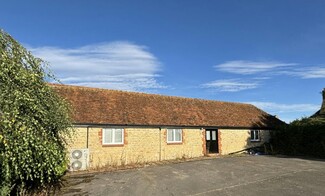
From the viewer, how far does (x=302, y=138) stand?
24469 mm

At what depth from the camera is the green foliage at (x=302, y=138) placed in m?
23.1

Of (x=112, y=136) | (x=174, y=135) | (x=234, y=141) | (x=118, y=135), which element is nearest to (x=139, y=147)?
(x=118, y=135)

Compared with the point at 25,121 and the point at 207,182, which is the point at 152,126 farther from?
the point at 25,121

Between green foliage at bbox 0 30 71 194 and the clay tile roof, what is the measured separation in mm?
7901

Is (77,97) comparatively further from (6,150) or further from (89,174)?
(6,150)

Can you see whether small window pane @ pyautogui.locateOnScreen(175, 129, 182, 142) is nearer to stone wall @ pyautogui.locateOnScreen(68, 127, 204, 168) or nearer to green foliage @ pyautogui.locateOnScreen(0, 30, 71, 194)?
stone wall @ pyautogui.locateOnScreen(68, 127, 204, 168)

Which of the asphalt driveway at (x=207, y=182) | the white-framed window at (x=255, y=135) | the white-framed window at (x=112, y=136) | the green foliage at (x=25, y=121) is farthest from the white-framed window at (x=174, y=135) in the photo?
the green foliage at (x=25, y=121)

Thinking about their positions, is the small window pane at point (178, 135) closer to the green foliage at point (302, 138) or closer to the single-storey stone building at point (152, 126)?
the single-storey stone building at point (152, 126)

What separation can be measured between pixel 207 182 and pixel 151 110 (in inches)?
432

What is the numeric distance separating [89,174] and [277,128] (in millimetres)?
18905

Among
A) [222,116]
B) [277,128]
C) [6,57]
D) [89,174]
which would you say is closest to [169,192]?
[89,174]

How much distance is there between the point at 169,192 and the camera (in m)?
11.0

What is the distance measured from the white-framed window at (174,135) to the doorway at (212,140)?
3.19 m

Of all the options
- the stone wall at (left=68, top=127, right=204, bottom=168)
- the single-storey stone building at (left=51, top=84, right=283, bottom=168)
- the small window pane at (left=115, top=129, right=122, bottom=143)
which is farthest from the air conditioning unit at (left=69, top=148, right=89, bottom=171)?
the small window pane at (left=115, top=129, right=122, bottom=143)
